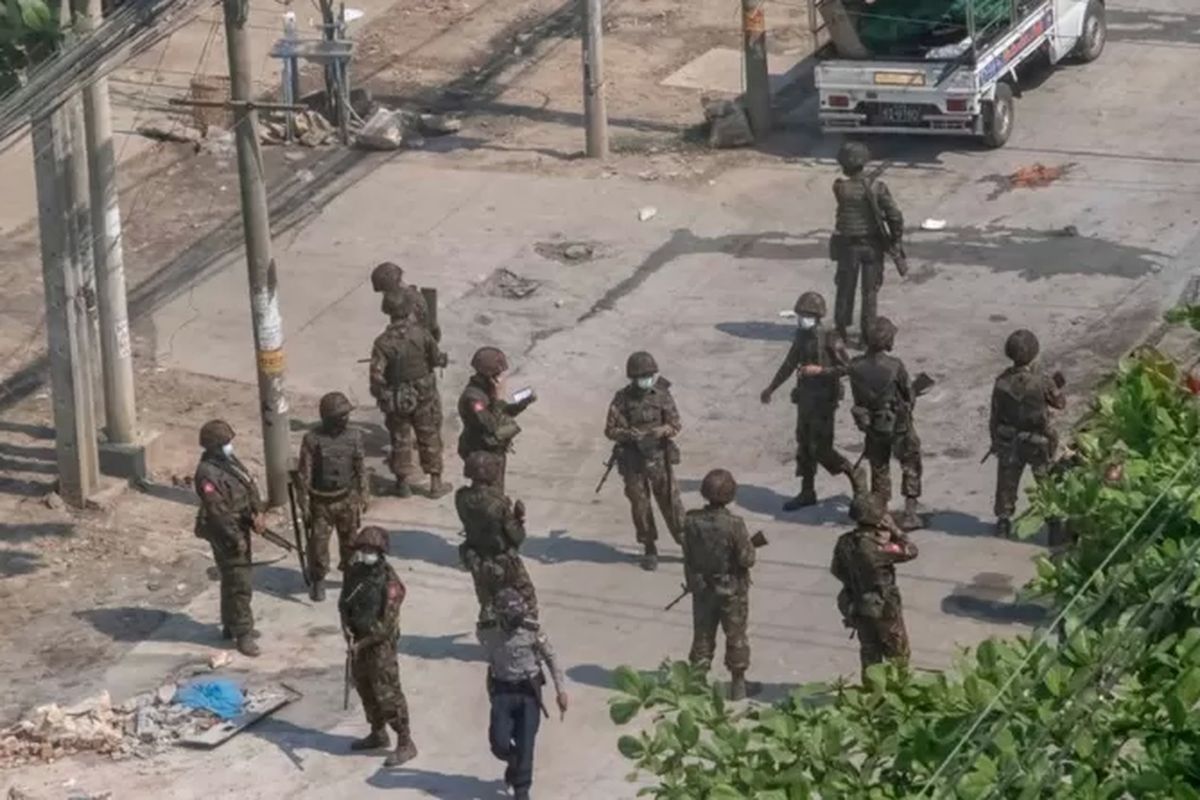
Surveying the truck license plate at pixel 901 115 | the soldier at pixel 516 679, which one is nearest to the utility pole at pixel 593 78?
the truck license plate at pixel 901 115

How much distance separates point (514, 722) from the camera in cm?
1345

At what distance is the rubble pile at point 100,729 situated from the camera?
14.5 m

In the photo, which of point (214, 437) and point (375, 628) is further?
point (214, 437)

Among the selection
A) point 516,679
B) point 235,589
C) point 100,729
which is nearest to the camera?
point 516,679

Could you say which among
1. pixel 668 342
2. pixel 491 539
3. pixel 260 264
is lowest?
pixel 668 342

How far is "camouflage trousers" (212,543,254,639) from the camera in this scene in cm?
1545

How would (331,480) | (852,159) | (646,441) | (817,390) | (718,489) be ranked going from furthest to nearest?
(852,159), (817,390), (646,441), (331,480), (718,489)

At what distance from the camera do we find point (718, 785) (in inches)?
315

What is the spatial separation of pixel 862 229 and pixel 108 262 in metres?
5.46

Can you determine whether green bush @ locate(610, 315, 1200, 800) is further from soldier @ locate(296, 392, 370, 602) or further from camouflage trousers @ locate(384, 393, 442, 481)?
camouflage trousers @ locate(384, 393, 442, 481)

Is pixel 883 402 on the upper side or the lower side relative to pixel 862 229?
upper

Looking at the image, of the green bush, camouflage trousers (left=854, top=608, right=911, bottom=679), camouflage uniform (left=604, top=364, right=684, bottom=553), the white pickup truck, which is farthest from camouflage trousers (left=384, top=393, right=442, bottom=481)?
the green bush

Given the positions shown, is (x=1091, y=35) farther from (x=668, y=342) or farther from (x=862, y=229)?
(x=668, y=342)

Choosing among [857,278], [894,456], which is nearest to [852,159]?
[857,278]
